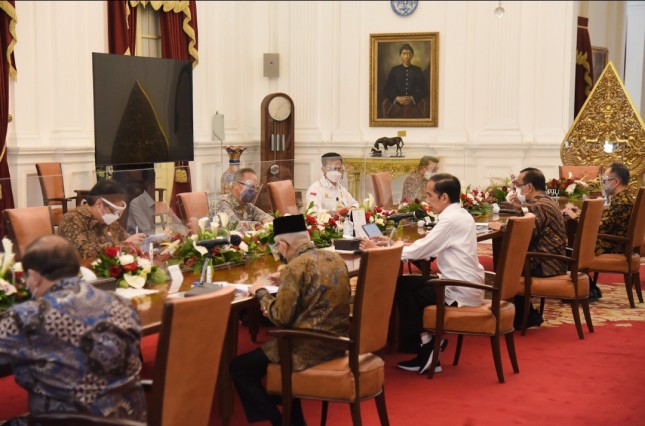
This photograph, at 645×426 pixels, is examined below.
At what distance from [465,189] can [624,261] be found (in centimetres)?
173

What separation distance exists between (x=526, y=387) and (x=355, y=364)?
1.89 m

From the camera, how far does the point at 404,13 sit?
15062 millimetres

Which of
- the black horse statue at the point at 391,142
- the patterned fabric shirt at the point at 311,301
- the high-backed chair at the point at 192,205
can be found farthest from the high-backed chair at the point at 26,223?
the black horse statue at the point at 391,142

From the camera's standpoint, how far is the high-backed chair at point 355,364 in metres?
4.38

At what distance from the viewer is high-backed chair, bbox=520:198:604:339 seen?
6961 mm

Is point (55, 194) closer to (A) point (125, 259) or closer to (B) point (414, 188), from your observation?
(B) point (414, 188)

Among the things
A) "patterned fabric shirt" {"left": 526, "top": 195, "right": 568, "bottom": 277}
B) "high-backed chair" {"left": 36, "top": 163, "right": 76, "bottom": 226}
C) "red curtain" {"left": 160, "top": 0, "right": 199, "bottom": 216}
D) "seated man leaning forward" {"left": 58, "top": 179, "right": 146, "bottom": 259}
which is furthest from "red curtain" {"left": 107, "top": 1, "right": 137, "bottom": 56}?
"patterned fabric shirt" {"left": 526, "top": 195, "right": 568, "bottom": 277}

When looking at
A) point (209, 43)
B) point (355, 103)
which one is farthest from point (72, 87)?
point (355, 103)

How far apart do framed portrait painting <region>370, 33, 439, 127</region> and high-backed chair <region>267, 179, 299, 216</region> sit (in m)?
6.85

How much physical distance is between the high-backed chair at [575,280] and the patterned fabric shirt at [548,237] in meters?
0.07

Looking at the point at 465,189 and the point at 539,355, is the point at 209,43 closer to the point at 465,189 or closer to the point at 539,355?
the point at 465,189

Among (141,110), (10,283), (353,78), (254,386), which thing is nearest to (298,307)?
(254,386)

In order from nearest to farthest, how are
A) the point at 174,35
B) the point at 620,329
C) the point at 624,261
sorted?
the point at 620,329 → the point at 624,261 → the point at 174,35

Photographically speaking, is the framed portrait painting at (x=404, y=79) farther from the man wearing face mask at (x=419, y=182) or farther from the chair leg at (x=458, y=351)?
the chair leg at (x=458, y=351)
